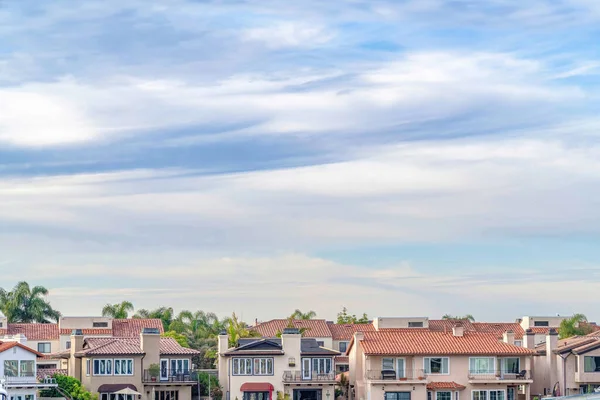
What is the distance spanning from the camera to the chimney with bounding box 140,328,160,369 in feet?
260

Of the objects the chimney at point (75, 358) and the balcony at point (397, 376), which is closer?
the balcony at point (397, 376)

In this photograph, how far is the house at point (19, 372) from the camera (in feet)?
242

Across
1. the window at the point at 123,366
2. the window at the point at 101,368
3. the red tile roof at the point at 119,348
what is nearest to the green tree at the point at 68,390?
the window at the point at 101,368

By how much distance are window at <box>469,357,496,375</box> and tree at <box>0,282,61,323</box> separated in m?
56.6

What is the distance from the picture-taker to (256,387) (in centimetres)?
7956

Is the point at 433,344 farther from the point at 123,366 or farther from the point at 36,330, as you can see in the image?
the point at 36,330

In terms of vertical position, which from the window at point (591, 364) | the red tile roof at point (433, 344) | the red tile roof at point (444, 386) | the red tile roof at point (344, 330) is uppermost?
the red tile roof at point (344, 330)

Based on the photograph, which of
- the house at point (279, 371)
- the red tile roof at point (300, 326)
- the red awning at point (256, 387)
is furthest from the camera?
the red tile roof at point (300, 326)

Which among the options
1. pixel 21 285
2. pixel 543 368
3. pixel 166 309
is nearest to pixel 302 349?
pixel 543 368

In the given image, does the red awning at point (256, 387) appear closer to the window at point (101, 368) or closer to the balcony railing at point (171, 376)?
the balcony railing at point (171, 376)

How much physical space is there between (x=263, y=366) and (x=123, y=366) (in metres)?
10.4

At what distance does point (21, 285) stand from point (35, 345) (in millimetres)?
18094

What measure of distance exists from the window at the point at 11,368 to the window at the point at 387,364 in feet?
87.1

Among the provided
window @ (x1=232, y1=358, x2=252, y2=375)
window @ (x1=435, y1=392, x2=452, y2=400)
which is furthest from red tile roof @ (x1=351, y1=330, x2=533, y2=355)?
window @ (x1=232, y1=358, x2=252, y2=375)
